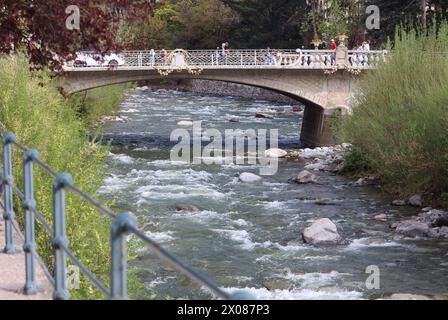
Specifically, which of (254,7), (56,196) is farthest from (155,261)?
(254,7)

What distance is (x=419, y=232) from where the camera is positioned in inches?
647

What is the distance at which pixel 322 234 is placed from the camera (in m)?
15.8

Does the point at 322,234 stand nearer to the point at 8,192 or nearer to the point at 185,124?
the point at 8,192

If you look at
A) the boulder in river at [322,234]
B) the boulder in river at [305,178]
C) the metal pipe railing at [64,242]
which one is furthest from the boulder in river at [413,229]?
the metal pipe railing at [64,242]

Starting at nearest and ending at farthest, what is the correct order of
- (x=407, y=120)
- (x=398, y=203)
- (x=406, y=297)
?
(x=406, y=297) → (x=398, y=203) → (x=407, y=120)

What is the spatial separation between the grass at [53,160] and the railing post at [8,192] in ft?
4.65

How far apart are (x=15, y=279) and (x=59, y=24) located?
390 cm

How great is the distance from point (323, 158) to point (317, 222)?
41.0 feet

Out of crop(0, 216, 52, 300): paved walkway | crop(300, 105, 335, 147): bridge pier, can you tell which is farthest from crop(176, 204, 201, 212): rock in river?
crop(300, 105, 335, 147): bridge pier

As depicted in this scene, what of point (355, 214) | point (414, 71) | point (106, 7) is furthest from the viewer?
point (414, 71)

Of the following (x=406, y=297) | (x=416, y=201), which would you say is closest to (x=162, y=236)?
(x=406, y=297)

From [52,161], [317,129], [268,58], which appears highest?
[268,58]

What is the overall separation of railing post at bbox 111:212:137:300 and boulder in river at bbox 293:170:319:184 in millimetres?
19812

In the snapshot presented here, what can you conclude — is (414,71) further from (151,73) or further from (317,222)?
(151,73)
